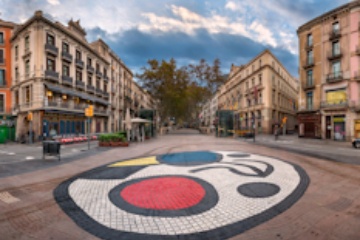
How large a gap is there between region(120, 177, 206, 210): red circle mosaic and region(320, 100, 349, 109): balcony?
90.6ft

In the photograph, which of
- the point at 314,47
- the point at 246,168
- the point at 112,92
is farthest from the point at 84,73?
the point at 314,47

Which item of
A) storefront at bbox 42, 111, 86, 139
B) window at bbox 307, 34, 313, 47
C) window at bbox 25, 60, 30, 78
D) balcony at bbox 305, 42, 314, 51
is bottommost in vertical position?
storefront at bbox 42, 111, 86, 139

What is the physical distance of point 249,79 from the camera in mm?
45844

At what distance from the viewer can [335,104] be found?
81.7ft

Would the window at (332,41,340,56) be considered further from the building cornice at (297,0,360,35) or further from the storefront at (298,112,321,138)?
the storefront at (298,112,321,138)

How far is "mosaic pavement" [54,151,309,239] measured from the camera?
371 centimetres

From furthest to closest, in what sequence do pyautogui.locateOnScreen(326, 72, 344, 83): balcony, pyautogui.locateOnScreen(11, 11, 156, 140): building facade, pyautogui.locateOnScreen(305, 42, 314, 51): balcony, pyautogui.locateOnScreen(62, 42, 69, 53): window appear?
pyautogui.locateOnScreen(305, 42, 314, 51): balcony
pyautogui.locateOnScreen(62, 42, 69, 53): window
pyautogui.locateOnScreen(326, 72, 344, 83): balcony
pyautogui.locateOnScreen(11, 11, 156, 140): building facade

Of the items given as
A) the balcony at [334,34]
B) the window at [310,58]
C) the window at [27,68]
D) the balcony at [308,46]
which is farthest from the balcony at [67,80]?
the balcony at [334,34]

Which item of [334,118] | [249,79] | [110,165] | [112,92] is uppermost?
[249,79]

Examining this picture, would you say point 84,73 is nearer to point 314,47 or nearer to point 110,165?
point 110,165

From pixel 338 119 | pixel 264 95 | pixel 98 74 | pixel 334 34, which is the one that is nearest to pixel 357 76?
pixel 338 119

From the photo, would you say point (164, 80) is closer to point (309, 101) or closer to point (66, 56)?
point (66, 56)

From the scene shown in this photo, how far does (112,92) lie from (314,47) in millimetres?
38517

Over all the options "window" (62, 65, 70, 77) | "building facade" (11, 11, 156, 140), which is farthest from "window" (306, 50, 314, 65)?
"window" (62, 65, 70, 77)
